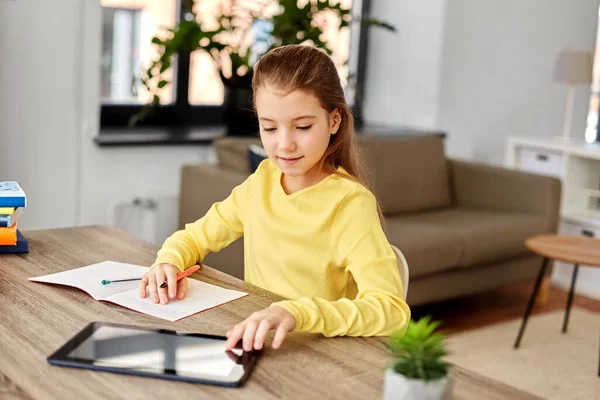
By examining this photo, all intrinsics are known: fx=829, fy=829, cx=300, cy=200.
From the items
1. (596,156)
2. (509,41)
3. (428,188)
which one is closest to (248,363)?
(428,188)

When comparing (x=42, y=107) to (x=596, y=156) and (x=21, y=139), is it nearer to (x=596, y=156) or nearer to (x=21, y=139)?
(x=21, y=139)

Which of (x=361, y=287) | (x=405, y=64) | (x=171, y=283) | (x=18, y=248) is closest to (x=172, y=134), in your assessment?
(x=405, y=64)

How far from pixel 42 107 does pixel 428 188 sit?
A: 174cm

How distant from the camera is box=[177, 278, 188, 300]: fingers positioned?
1.41 metres

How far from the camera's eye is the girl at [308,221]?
4.37 feet

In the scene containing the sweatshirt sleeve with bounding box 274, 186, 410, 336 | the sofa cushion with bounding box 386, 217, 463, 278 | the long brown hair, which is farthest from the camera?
the sofa cushion with bounding box 386, 217, 463, 278

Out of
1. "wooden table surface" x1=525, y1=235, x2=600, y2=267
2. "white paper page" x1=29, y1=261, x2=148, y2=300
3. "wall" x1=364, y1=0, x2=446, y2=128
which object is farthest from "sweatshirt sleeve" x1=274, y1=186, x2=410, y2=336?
"wall" x1=364, y1=0, x2=446, y2=128

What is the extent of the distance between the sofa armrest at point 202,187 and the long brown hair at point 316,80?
1590 millimetres

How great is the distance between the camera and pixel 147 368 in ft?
3.55

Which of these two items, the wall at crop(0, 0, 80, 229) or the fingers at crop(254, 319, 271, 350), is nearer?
the fingers at crop(254, 319, 271, 350)

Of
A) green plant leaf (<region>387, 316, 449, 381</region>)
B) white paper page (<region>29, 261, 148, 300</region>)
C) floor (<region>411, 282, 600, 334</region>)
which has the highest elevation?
green plant leaf (<region>387, 316, 449, 381</region>)

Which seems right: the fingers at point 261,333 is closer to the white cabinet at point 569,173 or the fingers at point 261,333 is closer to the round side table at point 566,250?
the round side table at point 566,250

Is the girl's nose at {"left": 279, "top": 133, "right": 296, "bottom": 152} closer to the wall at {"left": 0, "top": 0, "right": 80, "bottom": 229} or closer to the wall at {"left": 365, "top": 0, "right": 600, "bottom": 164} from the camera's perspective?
the wall at {"left": 0, "top": 0, "right": 80, "bottom": 229}

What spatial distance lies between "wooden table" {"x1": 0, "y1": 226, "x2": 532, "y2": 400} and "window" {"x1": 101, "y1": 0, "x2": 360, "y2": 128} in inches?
91.2
